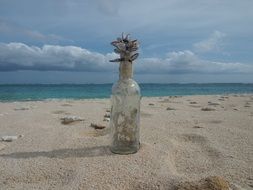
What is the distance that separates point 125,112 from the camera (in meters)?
3.19

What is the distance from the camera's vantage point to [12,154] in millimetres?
3176

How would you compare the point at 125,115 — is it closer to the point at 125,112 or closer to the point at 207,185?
the point at 125,112

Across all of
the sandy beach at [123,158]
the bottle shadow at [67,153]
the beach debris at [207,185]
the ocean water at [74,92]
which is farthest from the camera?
the ocean water at [74,92]

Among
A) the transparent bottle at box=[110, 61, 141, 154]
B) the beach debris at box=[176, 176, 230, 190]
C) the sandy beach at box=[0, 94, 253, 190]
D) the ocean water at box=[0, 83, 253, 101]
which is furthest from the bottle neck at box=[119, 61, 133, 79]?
the ocean water at box=[0, 83, 253, 101]

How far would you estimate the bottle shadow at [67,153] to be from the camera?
3.08 m

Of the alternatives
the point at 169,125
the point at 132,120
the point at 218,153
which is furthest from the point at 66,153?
the point at 169,125

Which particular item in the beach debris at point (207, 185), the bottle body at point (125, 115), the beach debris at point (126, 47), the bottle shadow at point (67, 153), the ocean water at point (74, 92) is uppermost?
the beach debris at point (126, 47)

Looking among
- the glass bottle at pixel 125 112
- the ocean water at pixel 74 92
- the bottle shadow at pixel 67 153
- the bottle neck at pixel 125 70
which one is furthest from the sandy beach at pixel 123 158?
the ocean water at pixel 74 92

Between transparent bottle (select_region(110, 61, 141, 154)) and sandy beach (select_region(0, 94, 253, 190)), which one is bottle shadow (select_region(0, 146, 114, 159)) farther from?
transparent bottle (select_region(110, 61, 141, 154))

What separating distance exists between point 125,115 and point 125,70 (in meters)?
0.46

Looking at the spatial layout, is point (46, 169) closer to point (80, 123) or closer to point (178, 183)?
point (178, 183)

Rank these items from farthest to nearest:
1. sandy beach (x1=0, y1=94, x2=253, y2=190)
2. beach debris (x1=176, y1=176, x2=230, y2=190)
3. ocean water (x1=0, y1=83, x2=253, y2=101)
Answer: ocean water (x1=0, y1=83, x2=253, y2=101), sandy beach (x1=0, y1=94, x2=253, y2=190), beach debris (x1=176, y1=176, x2=230, y2=190)

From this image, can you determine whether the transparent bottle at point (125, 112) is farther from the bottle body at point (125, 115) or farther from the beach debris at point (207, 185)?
the beach debris at point (207, 185)

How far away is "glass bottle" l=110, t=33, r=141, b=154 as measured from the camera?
124 inches
